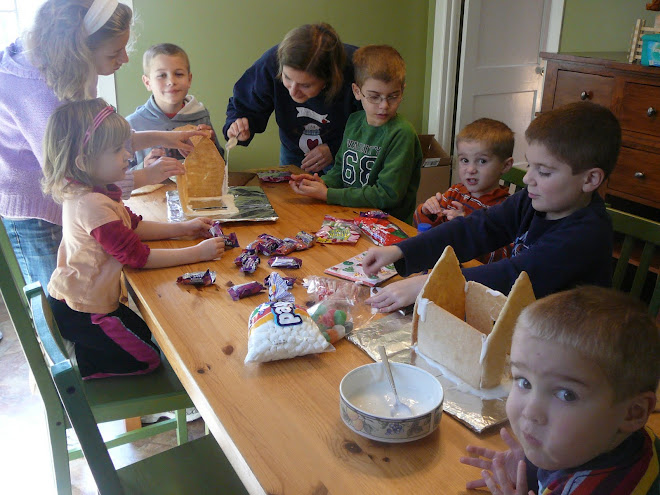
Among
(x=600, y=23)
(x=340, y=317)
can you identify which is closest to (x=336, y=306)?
(x=340, y=317)

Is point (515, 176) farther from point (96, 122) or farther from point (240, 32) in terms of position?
point (240, 32)

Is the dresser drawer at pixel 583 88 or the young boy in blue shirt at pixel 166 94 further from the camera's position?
the dresser drawer at pixel 583 88

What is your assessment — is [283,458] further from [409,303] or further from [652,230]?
[652,230]

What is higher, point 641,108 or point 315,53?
point 315,53

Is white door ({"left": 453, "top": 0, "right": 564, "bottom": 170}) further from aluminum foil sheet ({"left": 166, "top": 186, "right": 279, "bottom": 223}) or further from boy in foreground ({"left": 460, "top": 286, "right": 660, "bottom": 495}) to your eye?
boy in foreground ({"left": 460, "top": 286, "right": 660, "bottom": 495})

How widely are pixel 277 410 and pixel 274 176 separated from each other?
4.69 feet

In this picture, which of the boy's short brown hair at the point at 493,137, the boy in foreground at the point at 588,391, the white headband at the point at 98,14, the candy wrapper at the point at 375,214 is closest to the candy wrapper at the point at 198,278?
the candy wrapper at the point at 375,214

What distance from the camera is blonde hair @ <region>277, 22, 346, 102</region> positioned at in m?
2.10

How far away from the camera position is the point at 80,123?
59.2 inches

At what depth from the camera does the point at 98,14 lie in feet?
5.64

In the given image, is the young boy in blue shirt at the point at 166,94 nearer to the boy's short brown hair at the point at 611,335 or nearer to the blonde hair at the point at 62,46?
the blonde hair at the point at 62,46

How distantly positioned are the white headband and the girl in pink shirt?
0.98 feet

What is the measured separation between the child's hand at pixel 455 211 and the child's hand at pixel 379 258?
1.91 feet

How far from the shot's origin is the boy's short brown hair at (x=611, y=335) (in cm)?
71
